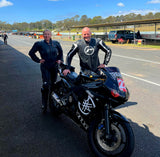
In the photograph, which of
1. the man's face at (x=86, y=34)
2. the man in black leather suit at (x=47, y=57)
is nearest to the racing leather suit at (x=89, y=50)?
the man's face at (x=86, y=34)

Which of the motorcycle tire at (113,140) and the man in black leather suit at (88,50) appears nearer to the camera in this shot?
the motorcycle tire at (113,140)

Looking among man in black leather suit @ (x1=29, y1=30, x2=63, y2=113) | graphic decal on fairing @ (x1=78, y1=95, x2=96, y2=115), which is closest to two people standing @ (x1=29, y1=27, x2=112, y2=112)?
man in black leather suit @ (x1=29, y1=30, x2=63, y2=113)

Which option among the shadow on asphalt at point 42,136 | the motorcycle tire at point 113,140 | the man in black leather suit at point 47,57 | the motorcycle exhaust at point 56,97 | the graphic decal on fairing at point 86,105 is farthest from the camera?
the man in black leather suit at point 47,57

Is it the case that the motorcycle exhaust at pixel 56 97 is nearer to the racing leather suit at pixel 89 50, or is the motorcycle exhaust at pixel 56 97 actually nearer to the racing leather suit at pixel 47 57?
the racing leather suit at pixel 47 57

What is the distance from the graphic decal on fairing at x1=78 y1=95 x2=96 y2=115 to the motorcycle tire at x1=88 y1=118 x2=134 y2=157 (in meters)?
0.23

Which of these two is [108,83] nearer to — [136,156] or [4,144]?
[136,156]

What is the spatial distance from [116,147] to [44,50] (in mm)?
2826

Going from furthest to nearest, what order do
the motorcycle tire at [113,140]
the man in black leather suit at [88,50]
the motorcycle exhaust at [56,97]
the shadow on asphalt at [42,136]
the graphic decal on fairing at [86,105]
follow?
the man in black leather suit at [88,50] < the motorcycle exhaust at [56,97] < the shadow on asphalt at [42,136] < the graphic decal on fairing at [86,105] < the motorcycle tire at [113,140]

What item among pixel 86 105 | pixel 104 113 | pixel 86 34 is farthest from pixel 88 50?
pixel 104 113

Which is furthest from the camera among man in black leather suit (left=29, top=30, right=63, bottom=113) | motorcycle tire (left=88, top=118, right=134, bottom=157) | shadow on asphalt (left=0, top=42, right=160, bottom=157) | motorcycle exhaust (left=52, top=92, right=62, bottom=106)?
man in black leather suit (left=29, top=30, right=63, bottom=113)

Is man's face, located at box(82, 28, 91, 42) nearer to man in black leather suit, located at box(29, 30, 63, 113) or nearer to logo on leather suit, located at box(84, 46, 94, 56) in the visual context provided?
logo on leather suit, located at box(84, 46, 94, 56)

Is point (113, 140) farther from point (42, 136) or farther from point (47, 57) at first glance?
point (47, 57)

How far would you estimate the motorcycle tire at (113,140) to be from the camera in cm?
249

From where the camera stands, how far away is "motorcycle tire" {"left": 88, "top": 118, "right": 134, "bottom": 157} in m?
2.49
